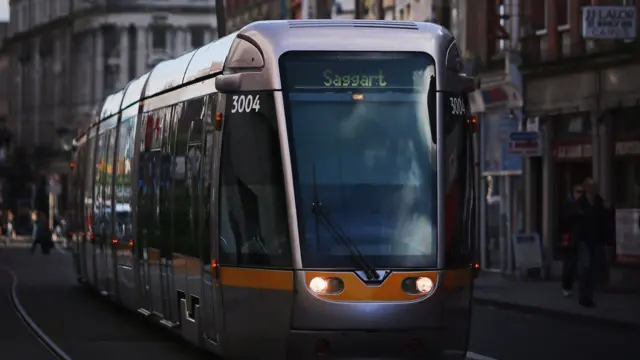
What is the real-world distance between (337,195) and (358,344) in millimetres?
1212

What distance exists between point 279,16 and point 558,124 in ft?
90.5

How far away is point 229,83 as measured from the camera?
14.5 m

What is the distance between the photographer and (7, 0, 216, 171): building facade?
126 metres

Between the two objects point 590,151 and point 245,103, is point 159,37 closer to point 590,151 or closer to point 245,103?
point 590,151

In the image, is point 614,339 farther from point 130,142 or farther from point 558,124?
point 558,124

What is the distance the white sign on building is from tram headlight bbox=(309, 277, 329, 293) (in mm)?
16563

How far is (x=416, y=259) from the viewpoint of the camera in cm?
1386

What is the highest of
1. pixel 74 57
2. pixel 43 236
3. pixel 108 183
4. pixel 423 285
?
pixel 74 57

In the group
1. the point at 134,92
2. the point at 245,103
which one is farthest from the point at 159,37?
the point at 245,103

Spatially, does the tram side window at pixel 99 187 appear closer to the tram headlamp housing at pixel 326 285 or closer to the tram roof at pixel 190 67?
the tram roof at pixel 190 67

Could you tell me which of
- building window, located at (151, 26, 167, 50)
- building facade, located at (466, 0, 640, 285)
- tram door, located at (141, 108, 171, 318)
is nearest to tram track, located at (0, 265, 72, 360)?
tram door, located at (141, 108, 171, 318)

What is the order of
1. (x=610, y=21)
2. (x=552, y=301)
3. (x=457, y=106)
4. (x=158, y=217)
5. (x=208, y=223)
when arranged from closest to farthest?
(x=457, y=106) → (x=208, y=223) → (x=158, y=217) → (x=552, y=301) → (x=610, y=21)

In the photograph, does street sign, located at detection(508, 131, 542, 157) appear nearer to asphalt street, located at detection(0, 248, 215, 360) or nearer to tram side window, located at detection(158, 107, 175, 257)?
asphalt street, located at detection(0, 248, 215, 360)

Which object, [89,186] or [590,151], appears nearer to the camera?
[89,186]
